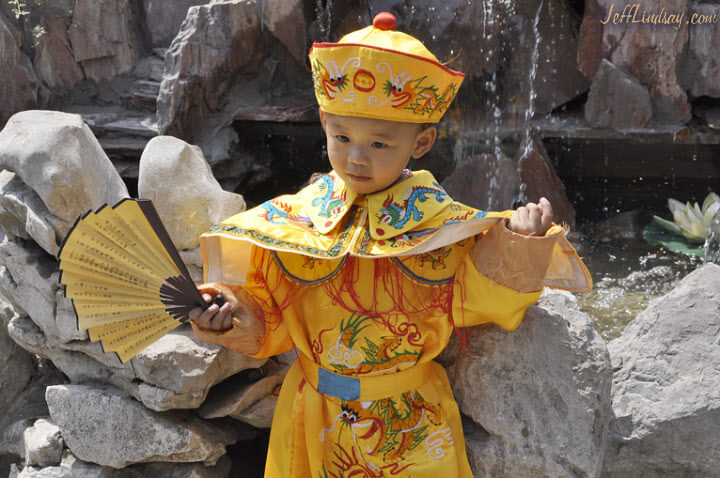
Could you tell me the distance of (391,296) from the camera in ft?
5.98

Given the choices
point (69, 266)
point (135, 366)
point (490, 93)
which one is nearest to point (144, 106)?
point (490, 93)

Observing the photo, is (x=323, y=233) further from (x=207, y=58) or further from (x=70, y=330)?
(x=207, y=58)

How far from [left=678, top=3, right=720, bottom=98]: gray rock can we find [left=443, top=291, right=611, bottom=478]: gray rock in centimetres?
262

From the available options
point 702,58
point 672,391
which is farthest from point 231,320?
point 702,58

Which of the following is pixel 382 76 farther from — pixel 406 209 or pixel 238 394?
pixel 238 394

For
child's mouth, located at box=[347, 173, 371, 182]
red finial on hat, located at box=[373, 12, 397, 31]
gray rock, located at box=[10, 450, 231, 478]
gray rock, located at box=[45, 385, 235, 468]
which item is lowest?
gray rock, located at box=[10, 450, 231, 478]

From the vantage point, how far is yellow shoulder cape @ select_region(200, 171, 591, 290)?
171cm

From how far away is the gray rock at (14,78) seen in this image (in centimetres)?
447

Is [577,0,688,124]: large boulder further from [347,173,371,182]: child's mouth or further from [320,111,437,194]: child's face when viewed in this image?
[347,173,371,182]: child's mouth

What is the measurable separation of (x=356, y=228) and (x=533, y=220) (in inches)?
17.4

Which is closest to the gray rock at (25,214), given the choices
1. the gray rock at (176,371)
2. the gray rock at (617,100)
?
the gray rock at (176,371)

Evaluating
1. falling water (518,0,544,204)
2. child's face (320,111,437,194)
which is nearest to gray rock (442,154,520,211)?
falling water (518,0,544,204)

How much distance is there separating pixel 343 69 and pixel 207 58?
2.70 meters

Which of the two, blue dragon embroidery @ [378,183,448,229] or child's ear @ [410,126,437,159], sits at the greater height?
child's ear @ [410,126,437,159]
